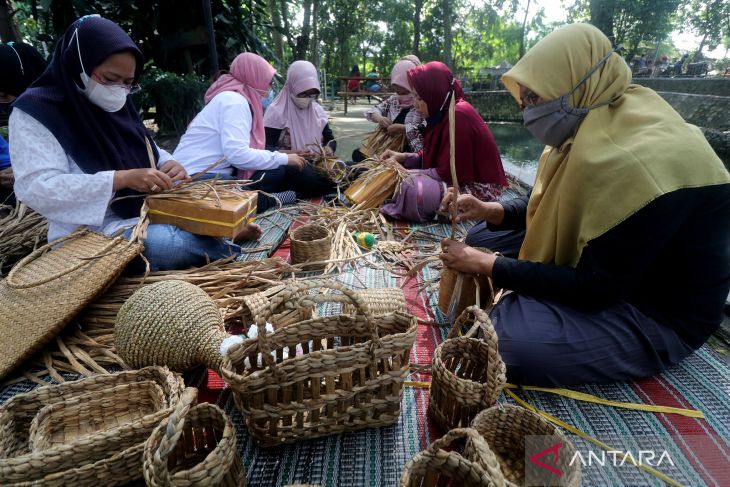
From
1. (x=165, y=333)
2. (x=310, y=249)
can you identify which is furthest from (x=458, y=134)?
→ (x=165, y=333)

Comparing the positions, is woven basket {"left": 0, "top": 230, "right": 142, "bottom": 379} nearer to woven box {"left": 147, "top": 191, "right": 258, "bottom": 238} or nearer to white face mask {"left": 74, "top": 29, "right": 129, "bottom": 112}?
woven box {"left": 147, "top": 191, "right": 258, "bottom": 238}

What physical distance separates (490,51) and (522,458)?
110 ft

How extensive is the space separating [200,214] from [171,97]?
14.3ft

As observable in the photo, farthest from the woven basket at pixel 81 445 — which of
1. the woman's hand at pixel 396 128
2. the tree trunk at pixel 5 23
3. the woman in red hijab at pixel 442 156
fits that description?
the tree trunk at pixel 5 23

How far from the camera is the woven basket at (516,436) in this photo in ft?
3.75

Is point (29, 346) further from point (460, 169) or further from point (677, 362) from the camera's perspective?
point (460, 169)

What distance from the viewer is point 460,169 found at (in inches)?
134

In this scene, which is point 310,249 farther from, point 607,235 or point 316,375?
point 607,235

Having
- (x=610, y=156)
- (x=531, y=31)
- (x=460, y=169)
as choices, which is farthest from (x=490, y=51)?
(x=610, y=156)

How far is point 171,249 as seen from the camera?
221 cm

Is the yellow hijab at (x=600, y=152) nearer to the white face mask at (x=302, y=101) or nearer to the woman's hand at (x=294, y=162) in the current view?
the woman's hand at (x=294, y=162)

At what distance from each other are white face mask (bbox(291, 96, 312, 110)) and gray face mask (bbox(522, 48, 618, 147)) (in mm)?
3130

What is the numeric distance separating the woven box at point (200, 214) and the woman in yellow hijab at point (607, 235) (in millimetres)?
1142

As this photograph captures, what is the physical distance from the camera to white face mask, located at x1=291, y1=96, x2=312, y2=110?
4.38 meters
